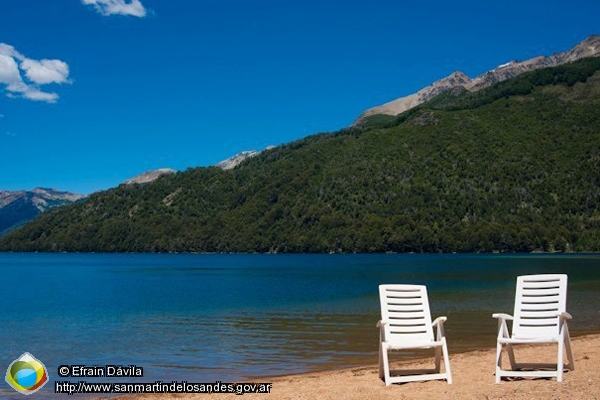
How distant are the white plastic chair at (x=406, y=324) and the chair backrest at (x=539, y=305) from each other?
1596 millimetres

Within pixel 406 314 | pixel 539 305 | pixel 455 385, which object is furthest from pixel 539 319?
pixel 406 314

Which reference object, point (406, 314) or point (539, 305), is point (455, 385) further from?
point (539, 305)

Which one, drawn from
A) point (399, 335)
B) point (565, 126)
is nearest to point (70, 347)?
point (399, 335)

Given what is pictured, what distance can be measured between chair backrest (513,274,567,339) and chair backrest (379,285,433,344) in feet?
5.78

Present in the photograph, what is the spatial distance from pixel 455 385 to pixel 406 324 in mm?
1495

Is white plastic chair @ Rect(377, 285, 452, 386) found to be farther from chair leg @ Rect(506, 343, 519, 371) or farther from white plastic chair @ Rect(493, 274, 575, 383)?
chair leg @ Rect(506, 343, 519, 371)

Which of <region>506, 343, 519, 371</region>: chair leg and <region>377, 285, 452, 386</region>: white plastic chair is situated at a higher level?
<region>377, 285, 452, 386</region>: white plastic chair

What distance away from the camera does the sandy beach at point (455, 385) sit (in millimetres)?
10742

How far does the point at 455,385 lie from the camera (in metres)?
12.0

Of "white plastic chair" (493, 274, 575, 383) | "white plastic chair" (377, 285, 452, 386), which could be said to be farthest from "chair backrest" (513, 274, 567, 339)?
"white plastic chair" (377, 285, 452, 386)

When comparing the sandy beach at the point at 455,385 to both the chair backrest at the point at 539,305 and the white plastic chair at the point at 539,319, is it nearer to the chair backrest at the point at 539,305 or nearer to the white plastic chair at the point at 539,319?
the white plastic chair at the point at 539,319

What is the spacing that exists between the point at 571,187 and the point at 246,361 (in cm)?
17158

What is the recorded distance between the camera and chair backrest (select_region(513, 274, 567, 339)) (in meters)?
11.8

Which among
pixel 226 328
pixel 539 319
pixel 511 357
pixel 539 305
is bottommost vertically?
pixel 226 328
